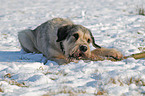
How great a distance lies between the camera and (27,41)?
6.80 metres

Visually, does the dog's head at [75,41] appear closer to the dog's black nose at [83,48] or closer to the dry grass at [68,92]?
the dog's black nose at [83,48]

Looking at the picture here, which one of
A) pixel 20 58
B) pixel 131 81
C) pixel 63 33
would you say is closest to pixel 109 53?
pixel 63 33

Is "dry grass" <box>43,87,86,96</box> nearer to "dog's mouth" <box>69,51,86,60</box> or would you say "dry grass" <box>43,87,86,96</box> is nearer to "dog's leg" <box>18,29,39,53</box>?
"dog's mouth" <box>69,51,86,60</box>

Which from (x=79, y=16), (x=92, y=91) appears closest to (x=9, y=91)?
(x=92, y=91)

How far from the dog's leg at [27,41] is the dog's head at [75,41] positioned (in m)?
2.14

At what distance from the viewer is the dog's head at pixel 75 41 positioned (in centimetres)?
448

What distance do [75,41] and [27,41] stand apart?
8.89 ft

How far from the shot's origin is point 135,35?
7645 millimetres

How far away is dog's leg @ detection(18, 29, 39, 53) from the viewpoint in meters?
6.63

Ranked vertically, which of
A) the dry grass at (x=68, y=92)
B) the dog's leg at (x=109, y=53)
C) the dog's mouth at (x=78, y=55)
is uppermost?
the dry grass at (x=68, y=92)

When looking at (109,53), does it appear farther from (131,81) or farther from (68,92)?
(68,92)

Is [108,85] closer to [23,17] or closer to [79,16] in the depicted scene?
[79,16]

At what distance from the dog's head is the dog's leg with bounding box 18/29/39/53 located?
2138mm

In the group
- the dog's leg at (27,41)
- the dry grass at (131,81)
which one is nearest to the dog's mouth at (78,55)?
the dry grass at (131,81)
